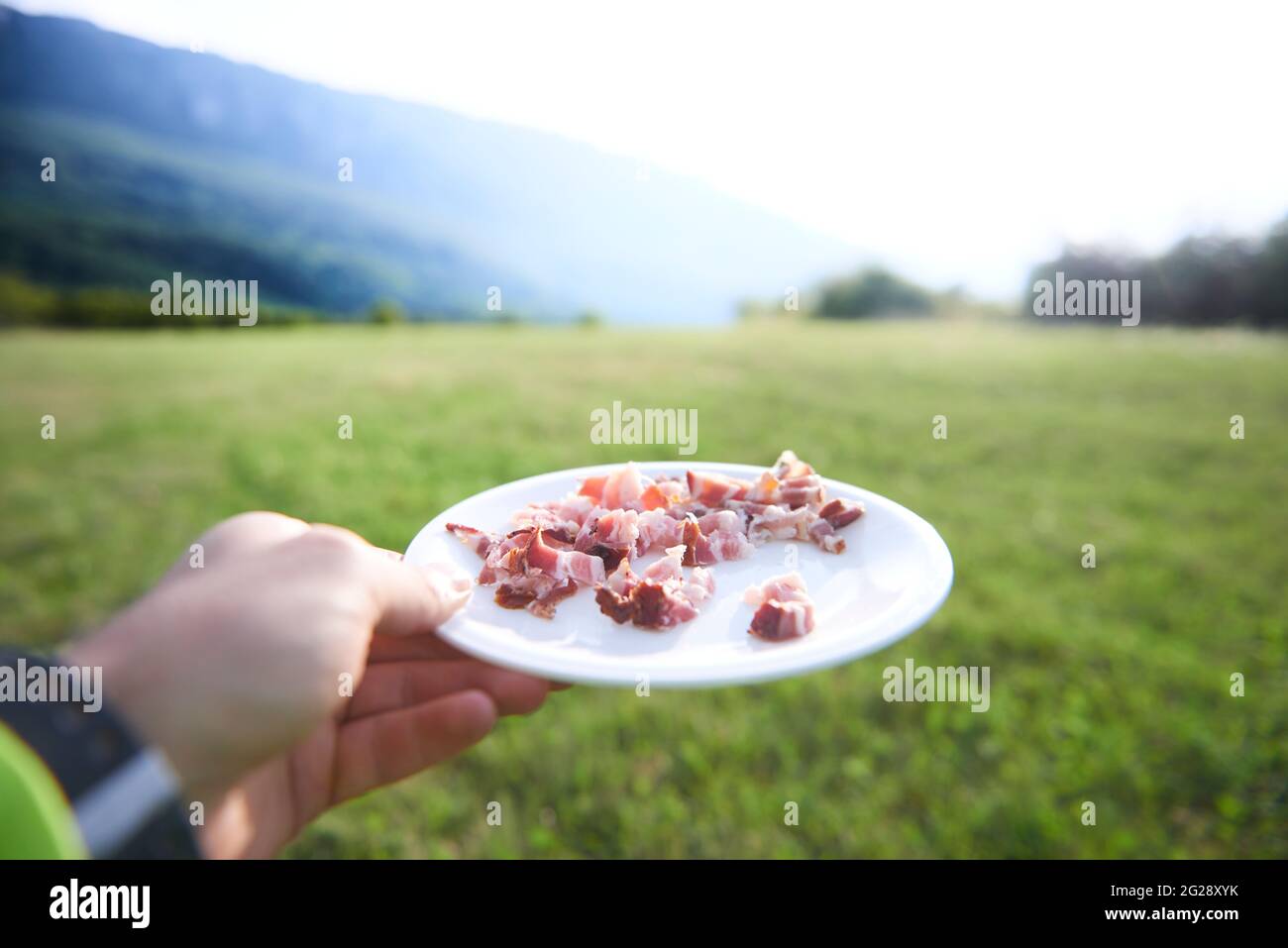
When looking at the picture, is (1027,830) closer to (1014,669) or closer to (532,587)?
(1014,669)

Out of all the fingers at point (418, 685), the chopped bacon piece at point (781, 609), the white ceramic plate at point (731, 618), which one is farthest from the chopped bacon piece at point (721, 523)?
the fingers at point (418, 685)

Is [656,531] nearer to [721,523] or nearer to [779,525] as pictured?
[721,523]

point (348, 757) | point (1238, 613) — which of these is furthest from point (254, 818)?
point (1238, 613)

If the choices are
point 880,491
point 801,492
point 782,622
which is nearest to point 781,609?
point 782,622

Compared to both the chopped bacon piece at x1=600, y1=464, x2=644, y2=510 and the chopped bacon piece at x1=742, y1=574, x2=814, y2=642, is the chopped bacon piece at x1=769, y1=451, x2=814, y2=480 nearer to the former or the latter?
the chopped bacon piece at x1=600, y1=464, x2=644, y2=510

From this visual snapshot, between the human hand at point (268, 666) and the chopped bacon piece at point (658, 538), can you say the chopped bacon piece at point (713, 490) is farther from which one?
the human hand at point (268, 666)
